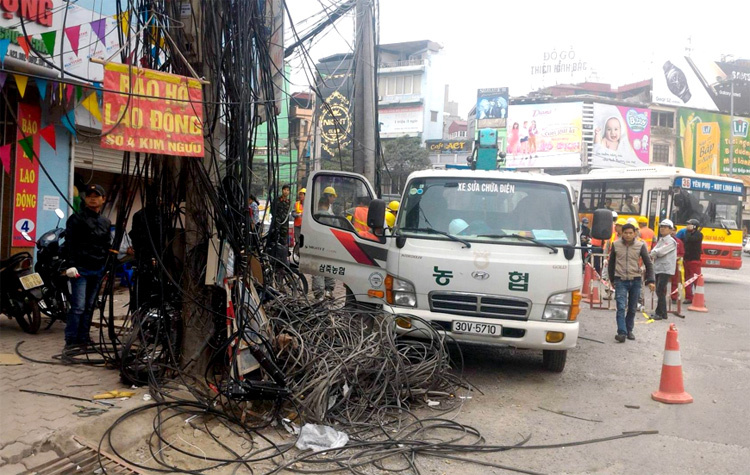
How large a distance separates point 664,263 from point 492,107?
44.1 meters

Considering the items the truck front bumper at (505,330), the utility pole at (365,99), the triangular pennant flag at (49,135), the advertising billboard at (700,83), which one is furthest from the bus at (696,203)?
the advertising billboard at (700,83)

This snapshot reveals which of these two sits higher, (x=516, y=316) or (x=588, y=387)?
(x=516, y=316)

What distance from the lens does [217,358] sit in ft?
17.5

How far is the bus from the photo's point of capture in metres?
16.9

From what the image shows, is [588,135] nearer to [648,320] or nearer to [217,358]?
[648,320]

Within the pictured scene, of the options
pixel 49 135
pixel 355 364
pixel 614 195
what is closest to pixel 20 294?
pixel 49 135

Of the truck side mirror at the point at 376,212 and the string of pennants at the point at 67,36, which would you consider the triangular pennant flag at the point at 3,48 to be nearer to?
the string of pennants at the point at 67,36

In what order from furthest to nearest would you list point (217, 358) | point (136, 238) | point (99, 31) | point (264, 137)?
1. point (99, 31)
2. point (264, 137)
3. point (136, 238)
4. point (217, 358)

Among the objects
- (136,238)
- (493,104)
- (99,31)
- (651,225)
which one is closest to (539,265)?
(136,238)

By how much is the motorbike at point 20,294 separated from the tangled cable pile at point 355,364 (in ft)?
9.52

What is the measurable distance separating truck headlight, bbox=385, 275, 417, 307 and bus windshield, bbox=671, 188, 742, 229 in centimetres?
1311

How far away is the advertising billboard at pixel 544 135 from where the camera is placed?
153 feet

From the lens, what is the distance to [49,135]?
9.23 m

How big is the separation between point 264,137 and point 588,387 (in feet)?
13.7
